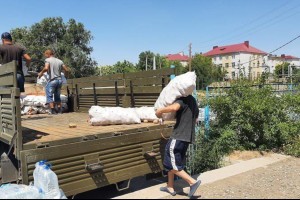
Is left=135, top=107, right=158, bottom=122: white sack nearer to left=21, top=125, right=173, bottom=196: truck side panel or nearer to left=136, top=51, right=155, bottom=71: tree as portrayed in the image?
left=21, top=125, right=173, bottom=196: truck side panel

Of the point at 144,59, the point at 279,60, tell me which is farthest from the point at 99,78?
the point at 279,60

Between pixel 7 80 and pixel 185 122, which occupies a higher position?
pixel 7 80

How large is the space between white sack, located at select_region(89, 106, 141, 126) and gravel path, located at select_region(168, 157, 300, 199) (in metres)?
1.29

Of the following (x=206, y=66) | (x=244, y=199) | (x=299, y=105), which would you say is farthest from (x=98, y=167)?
(x=206, y=66)

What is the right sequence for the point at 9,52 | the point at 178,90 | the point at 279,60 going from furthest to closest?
the point at 279,60 < the point at 9,52 < the point at 178,90

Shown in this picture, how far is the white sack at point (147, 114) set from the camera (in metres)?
5.21

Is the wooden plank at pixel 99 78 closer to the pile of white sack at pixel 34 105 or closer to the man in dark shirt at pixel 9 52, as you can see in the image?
the pile of white sack at pixel 34 105

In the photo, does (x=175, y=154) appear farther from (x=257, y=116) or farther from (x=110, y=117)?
(x=257, y=116)

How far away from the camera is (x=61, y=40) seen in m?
41.7

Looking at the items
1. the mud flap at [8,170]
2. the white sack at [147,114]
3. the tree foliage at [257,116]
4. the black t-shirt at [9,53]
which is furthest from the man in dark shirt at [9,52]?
the tree foliage at [257,116]

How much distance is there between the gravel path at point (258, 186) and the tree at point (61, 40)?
36368 millimetres

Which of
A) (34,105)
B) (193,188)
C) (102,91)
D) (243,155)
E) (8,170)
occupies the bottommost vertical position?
(243,155)

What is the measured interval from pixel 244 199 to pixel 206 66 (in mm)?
66913

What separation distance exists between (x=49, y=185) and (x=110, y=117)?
1.69m
